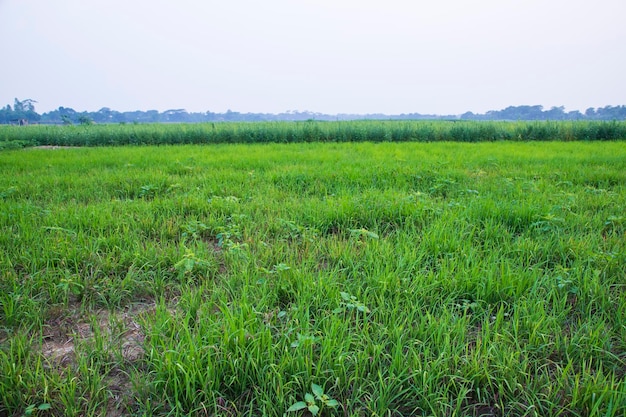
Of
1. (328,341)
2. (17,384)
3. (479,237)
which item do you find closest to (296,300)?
(328,341)

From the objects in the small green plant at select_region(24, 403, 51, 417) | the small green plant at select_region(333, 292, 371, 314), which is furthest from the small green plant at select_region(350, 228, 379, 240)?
the small green plant at select_region(24, 403, 51, 417)

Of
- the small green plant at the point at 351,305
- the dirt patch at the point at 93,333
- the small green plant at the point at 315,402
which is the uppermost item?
the small green plant at the point at 351,305

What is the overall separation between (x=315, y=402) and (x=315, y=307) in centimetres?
65

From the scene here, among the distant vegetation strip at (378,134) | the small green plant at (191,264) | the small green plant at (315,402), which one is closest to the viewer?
the small green plant at (315,402)

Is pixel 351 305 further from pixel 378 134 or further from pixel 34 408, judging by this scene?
pixel 378 134

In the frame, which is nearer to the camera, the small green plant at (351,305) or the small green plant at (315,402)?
the small green plant at (315,402)

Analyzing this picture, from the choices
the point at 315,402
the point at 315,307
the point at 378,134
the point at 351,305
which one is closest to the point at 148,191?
the point at 315,307

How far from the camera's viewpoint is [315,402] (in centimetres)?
131

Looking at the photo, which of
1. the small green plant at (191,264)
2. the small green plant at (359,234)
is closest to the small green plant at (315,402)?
the small green plant at (191,264)

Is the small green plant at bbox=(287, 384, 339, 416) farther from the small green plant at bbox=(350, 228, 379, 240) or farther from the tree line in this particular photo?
the tree line

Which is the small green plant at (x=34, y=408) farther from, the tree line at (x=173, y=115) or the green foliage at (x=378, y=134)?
the tree line at (x=173, y=115)

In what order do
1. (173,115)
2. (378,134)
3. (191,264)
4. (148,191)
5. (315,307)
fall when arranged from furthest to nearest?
1. (173,115)
2. (378,134)
3. (148,191)
4. (191,264)
5. (315,307)

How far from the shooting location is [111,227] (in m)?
3.17

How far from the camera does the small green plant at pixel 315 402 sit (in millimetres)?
1209
